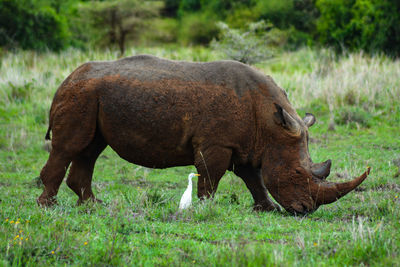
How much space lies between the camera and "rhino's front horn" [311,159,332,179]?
630 cm

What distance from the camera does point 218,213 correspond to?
235 inches

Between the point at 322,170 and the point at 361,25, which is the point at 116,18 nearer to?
the point at 361,25

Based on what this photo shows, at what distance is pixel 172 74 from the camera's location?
22.6ft

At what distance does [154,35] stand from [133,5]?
3261mm

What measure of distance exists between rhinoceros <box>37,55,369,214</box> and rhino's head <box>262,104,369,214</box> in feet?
0.04

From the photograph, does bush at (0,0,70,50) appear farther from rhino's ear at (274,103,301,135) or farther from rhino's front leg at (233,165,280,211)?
rhino's ear at (274,103,301,135)

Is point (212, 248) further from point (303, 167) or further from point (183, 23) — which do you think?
point (183, 23)

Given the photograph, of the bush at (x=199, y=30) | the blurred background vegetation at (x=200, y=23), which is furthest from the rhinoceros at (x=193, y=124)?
the bush at (x=199, y=30)

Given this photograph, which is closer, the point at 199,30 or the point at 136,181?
the point at 136,181

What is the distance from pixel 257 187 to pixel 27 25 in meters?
18.4

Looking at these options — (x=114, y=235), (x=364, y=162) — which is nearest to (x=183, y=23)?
(x=364, y=162)

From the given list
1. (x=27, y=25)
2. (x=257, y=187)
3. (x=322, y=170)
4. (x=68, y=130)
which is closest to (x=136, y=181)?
(x=68, y=130)

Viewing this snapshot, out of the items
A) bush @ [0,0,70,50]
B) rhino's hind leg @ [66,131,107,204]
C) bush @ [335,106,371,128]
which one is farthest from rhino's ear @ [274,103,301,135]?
bush @ [0,0,70,50]

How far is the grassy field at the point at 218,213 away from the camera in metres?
4.36
